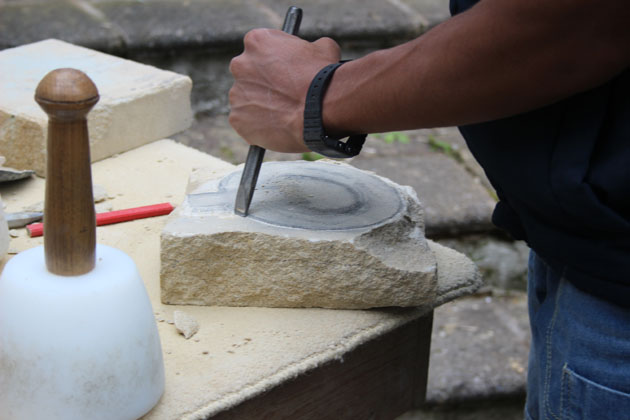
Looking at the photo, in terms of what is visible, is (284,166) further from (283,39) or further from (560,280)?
(560,280)

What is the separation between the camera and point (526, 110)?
0.78m

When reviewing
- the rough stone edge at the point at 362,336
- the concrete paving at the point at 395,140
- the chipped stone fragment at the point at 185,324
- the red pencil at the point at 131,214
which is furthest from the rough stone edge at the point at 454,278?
the concrete paving at the point at 395,140

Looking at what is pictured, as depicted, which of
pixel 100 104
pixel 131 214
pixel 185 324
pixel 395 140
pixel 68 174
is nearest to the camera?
pixel 68 174

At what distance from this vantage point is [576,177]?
0.77 m

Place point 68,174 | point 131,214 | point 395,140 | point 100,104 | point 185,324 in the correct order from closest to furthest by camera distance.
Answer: point 68,174, point 185,324, point 131,214, point 100,104, point 395,140

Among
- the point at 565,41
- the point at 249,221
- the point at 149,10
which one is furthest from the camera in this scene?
the point at 149,10

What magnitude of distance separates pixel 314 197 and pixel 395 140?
170cm

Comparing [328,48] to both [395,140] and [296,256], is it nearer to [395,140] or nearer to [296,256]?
[296,256]

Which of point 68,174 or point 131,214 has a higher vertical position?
point 68,174

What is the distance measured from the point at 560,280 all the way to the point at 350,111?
31 cm

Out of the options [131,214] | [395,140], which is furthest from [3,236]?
[395,140]

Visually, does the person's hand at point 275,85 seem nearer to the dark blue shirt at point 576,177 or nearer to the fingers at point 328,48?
the fingers at point 328,48

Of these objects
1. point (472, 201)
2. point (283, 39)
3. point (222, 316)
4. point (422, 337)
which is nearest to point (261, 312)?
point (222, 316)

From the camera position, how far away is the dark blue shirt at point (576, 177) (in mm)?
769
